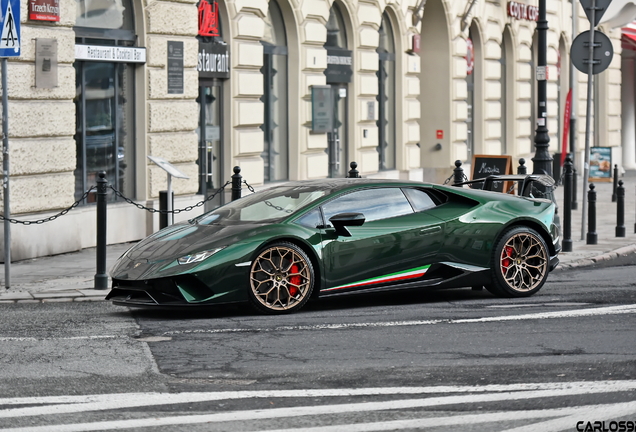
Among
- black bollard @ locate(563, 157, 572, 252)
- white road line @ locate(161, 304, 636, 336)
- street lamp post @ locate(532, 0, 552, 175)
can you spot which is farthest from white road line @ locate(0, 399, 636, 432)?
street lamp post @ locate(532, 0, 552, 175)

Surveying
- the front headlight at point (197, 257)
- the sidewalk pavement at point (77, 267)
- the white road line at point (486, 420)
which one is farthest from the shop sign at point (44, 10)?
the white road line at point (486, 420)

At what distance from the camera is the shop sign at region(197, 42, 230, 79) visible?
720 inches

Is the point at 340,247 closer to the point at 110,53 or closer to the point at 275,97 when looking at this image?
the point at 110,53

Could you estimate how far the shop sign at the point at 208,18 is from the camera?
59.8 ft

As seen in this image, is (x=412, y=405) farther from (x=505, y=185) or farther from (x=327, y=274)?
(x=505, y=185)

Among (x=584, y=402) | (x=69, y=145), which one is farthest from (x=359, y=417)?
(x=69, y=145)

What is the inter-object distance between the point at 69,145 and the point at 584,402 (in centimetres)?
1031

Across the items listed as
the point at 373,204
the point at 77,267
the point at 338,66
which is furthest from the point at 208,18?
the point at 373,204

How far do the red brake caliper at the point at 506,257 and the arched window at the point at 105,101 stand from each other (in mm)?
7047

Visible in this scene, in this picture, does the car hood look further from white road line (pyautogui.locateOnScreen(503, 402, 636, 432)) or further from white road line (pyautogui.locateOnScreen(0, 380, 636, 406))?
white road line (pyautogui.locateOnScreen(503, 402, 636, 432))

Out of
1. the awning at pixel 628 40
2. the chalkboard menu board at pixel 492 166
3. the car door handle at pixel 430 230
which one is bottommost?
the car door handle at pixel 430 230

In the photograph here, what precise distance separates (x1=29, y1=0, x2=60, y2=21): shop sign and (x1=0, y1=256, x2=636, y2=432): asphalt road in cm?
493

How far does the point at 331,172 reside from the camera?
2281 cm

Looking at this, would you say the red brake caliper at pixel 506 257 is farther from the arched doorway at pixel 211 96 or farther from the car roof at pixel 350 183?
the arched doorway at pixel 211 96
